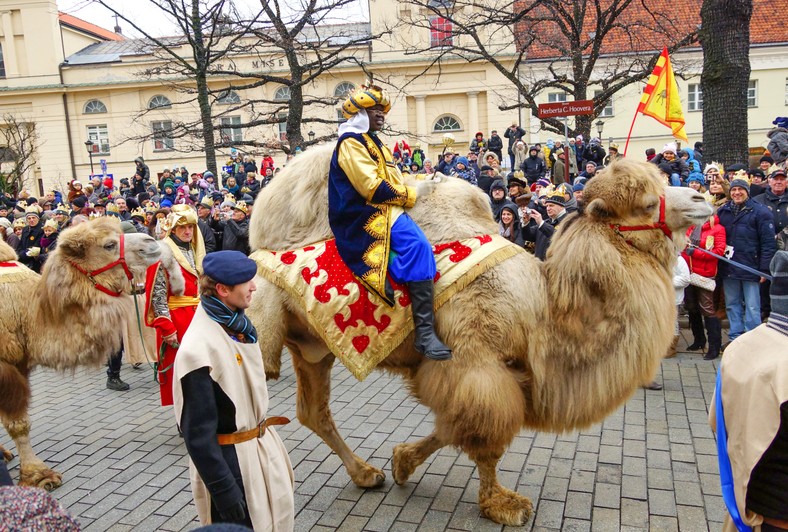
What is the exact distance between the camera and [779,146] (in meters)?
11.0

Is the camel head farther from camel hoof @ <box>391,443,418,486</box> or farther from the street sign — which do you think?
the street sign

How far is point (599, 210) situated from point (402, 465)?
237 cm

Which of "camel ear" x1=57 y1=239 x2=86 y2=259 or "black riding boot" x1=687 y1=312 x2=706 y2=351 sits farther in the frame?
"black riding boot" x1=687 y1=312 x2=706 y2=351

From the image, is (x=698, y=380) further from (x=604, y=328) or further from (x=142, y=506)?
(x=142, y=506)

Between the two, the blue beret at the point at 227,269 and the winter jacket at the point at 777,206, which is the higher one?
the blue beret at the point at 227,269

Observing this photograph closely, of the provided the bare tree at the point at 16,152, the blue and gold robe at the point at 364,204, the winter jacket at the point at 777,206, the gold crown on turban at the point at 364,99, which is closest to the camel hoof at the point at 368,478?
the blue and gold robe at the point at 364,204

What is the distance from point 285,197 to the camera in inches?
169

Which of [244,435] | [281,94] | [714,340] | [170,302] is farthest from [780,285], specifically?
[281,94]

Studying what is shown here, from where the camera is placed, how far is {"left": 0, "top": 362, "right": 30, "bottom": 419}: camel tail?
4746 millimetres

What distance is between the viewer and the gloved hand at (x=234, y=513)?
9.15 feet

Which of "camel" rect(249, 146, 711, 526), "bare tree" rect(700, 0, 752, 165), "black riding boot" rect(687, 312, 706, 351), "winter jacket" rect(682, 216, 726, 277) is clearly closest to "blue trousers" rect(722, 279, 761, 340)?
"winter jacket" rect(682, 216, 726, 277)

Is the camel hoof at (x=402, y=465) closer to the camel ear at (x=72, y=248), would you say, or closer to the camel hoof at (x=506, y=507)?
the camel hoof at (x=506, y=507)

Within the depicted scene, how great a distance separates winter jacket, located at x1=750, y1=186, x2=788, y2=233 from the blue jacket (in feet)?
0.86

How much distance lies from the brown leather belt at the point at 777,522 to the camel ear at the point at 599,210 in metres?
1.90
